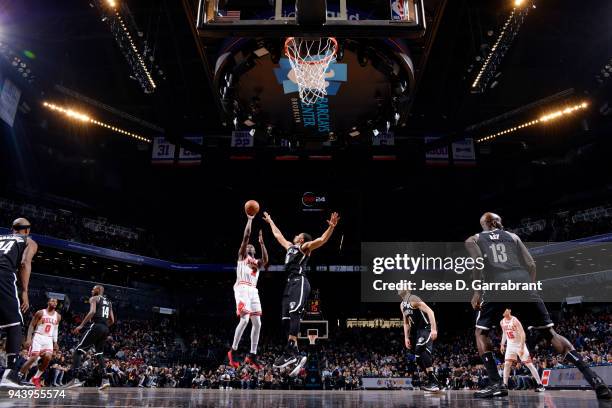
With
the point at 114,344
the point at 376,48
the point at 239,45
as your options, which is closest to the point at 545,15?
the point at 376,48

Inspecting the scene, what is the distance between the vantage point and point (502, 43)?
12.5 m

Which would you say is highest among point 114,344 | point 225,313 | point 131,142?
point 131,142

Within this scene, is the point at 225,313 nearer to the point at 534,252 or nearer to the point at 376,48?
the point at 534,252

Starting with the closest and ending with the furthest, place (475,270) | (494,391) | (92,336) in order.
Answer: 1. (475,270)
2. (494,391)
3. (92,336)

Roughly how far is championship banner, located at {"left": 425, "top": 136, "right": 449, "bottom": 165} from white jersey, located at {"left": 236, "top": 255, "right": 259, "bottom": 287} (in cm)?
1386

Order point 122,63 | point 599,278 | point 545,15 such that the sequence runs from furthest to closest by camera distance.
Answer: point 599,278 → point 122,63 → point 545,15

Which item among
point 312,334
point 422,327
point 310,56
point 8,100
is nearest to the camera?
point 422,327

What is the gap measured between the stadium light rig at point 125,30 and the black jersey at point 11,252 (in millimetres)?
8289

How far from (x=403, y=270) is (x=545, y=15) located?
44.8ft

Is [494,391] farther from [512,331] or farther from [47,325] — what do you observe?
[47,325]

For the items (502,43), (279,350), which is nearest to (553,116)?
(502,43)

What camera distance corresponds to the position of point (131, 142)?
22.4 meters

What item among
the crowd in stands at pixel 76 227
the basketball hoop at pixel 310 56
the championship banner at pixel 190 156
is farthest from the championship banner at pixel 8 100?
the basketball hoop at pixel 310 56

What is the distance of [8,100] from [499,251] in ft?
55.0
